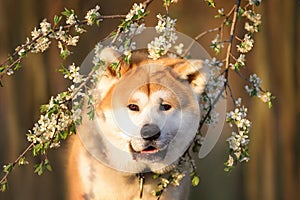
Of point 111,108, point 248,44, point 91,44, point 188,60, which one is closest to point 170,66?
point 188,60

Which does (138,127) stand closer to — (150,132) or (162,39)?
(150,132)

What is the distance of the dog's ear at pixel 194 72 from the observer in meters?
2.46

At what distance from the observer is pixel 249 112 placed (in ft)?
11.5

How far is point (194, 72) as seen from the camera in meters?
2.50

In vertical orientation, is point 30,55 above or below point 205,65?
above

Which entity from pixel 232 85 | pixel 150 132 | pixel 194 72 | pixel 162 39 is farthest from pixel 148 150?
pixel 232 85

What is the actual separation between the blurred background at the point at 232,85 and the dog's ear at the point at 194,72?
0.83 metres

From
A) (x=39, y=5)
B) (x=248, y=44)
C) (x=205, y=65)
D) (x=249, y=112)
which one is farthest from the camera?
(x=249, y=112)

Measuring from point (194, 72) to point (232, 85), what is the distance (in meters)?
1.04

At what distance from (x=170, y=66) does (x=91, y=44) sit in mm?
832

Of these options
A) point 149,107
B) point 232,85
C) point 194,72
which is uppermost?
point 232,85

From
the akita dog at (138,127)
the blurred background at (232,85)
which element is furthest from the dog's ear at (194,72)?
the blurred background at (232,85)

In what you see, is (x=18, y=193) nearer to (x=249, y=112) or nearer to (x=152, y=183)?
(x=152, y=183)

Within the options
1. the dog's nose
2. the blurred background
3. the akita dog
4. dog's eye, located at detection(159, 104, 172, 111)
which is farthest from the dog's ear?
the blurred background
